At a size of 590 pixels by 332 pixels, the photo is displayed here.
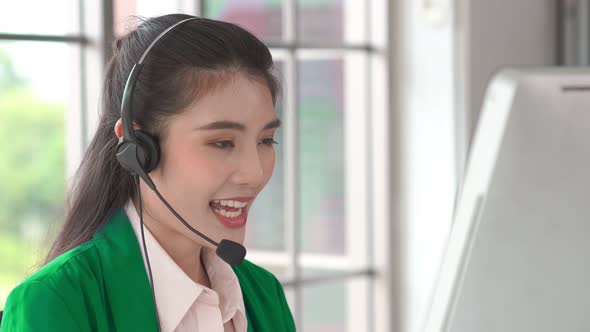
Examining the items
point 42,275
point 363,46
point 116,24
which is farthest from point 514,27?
point 42,275

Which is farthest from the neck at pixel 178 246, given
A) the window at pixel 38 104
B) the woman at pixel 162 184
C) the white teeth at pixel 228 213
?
the window at pixel 38 104

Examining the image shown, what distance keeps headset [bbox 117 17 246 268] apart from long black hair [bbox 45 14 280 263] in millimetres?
24

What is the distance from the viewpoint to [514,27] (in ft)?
9.43

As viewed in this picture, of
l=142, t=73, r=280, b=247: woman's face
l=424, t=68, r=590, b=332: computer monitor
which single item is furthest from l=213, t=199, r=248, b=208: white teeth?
l=424, t=68, r=590, b=332: computer monitor

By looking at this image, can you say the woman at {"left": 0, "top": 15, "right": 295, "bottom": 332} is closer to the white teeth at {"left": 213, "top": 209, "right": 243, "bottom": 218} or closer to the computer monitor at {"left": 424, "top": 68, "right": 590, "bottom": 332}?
the white teeth at {"left": 213, "top": 209, "right": 243, "bottom": 218}

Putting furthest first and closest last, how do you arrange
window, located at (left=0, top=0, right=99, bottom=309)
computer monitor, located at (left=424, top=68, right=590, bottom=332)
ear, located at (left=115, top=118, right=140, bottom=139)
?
window, located at (left=0, top=0, right=99, bottom=309)
ear, located at (left=115, top=118, right=140, bottom=139)
computer monitor, located at (left=424, top=68, right=590, bottom=332)

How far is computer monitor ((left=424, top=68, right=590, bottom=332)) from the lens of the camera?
84cm

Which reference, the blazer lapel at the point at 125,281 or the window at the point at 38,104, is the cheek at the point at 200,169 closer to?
the blazer lapel at the point at 125,281

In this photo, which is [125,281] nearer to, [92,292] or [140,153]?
[92,292]

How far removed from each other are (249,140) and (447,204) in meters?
1.70

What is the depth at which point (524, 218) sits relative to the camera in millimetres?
852

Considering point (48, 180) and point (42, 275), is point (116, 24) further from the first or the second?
point (42, 275)

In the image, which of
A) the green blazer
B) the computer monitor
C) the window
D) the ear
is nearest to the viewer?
the computer monitor

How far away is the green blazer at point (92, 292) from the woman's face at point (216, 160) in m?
0.09
